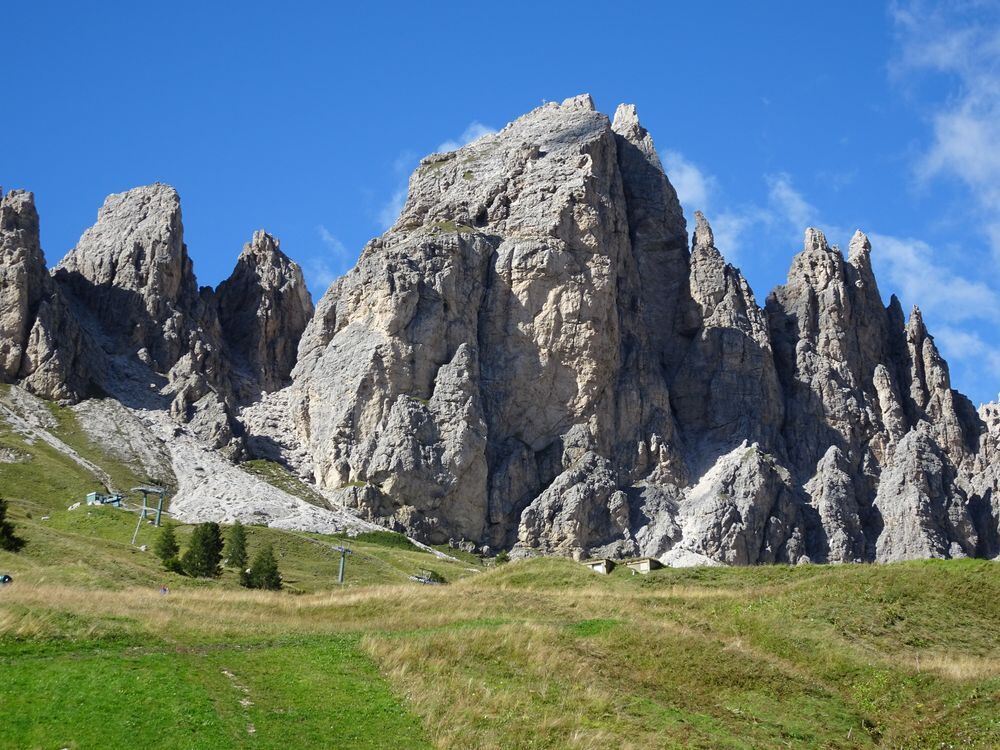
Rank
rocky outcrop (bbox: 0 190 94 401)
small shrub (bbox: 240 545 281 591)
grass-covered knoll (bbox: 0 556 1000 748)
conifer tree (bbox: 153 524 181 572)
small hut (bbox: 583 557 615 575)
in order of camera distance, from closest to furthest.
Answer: grass-covered knoll (bbox: 0 556 1000 748)
small hut (bbox: 583 557 615 575)
conifer tree (bbox: 153 524 181 572)
small shrub (bbox: 240 545 281 591)
rocky outcrop (bbox: 0 190 94 401)

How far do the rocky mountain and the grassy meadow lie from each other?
337 ft

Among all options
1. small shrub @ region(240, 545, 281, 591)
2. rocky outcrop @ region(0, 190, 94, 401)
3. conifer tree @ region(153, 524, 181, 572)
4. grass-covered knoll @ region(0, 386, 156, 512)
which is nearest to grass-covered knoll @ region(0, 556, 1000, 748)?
conifer tree @ region(153, 524, 181, 572)

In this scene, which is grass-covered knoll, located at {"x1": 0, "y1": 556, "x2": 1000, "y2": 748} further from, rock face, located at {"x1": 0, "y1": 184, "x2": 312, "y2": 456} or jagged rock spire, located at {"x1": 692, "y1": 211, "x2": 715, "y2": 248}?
jagged rock spire, located at {"x1": 692, "y1": 211, "x2": 715, "y2": 248}

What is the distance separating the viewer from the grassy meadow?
29047mm

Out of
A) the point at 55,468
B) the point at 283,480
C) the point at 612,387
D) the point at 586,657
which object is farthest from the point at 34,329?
the point at 586,657

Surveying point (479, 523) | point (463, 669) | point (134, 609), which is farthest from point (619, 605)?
point (479, 523)

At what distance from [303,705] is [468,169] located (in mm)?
168631

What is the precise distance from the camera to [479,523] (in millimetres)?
153750

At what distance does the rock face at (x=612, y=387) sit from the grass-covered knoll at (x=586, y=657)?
104187 mm

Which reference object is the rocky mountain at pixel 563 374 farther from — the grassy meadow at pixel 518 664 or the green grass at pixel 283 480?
the grassy meadow at pixel 518 664

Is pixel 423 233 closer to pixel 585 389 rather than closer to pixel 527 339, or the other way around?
pixel 527 339

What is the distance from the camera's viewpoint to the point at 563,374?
548ft

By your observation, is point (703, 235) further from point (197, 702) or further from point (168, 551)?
point (197, 702)

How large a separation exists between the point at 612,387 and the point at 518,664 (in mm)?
133540
